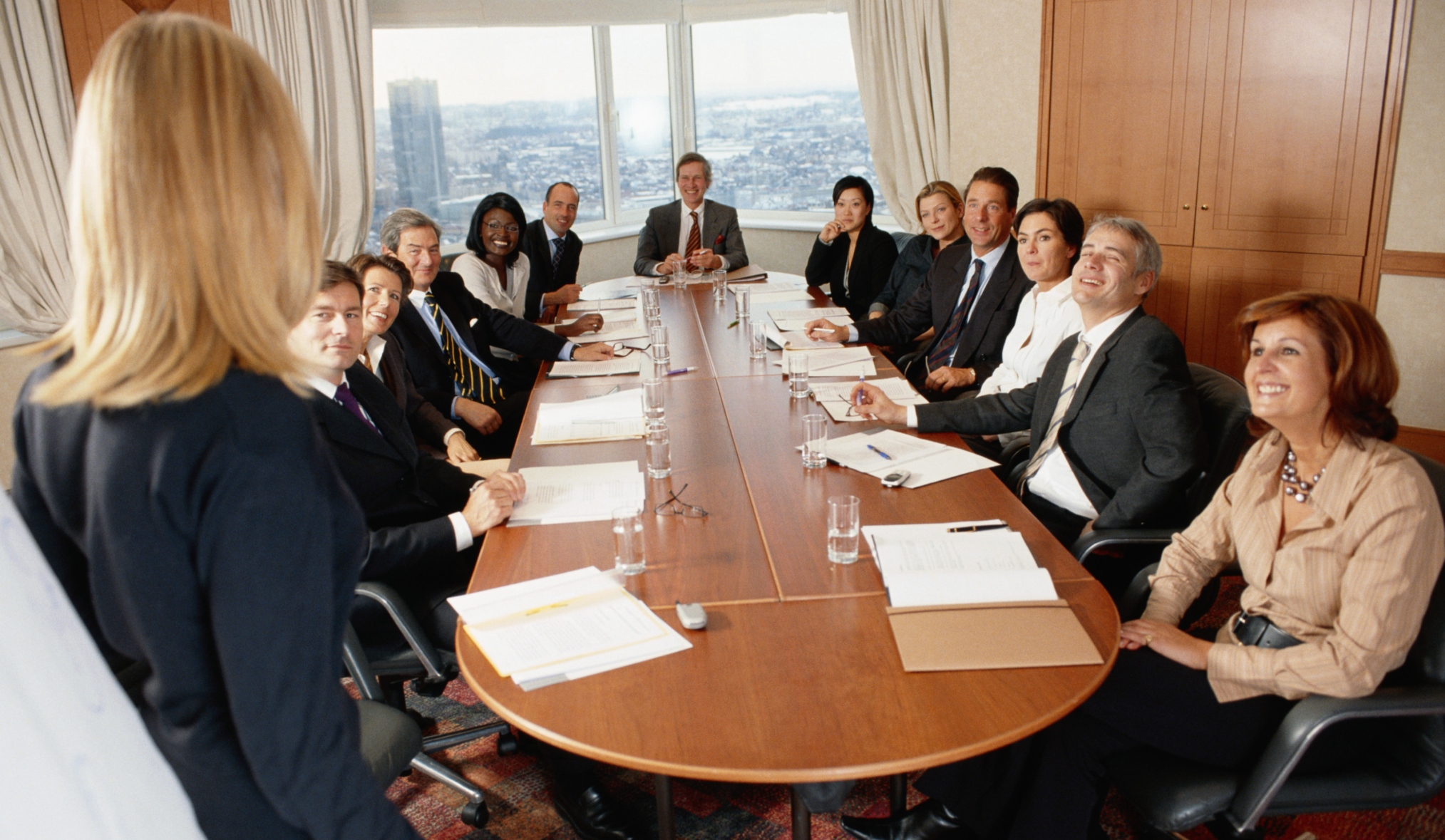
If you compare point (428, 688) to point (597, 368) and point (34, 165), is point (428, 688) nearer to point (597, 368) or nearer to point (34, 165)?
point (597, 368)

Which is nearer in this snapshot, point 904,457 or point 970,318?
point 904,457

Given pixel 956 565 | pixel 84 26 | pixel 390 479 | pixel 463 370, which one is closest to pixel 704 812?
pixel 956 565

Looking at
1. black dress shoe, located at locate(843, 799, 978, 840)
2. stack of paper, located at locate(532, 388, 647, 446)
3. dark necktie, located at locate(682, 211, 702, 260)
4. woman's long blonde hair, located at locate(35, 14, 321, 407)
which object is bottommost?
black dress shoe, located at locate(843, 799, 978, 840)

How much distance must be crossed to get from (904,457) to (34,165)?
418 centimetres

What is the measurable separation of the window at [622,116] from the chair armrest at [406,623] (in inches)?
176

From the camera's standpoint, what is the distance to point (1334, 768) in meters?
1.66

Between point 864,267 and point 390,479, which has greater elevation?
point 864,267

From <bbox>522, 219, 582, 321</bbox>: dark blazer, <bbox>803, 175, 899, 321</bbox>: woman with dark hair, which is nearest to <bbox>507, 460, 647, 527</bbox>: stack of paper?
<bbox>522, 219, 582, 321</bbox>: dark blazer

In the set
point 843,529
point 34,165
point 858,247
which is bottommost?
point 843,529

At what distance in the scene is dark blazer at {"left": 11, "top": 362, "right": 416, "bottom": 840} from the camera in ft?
2.91

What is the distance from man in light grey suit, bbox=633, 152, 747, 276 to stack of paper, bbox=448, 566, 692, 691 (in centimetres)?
400

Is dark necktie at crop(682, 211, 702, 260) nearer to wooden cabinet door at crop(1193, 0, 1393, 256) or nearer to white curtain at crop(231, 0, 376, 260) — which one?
white curtain at crop(231, 0, 376, 260)

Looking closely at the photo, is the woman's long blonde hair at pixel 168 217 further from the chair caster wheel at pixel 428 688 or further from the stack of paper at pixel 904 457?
the chair caster wheel at pixel 428 688

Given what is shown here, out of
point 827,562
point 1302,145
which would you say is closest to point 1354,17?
point 1302,145
